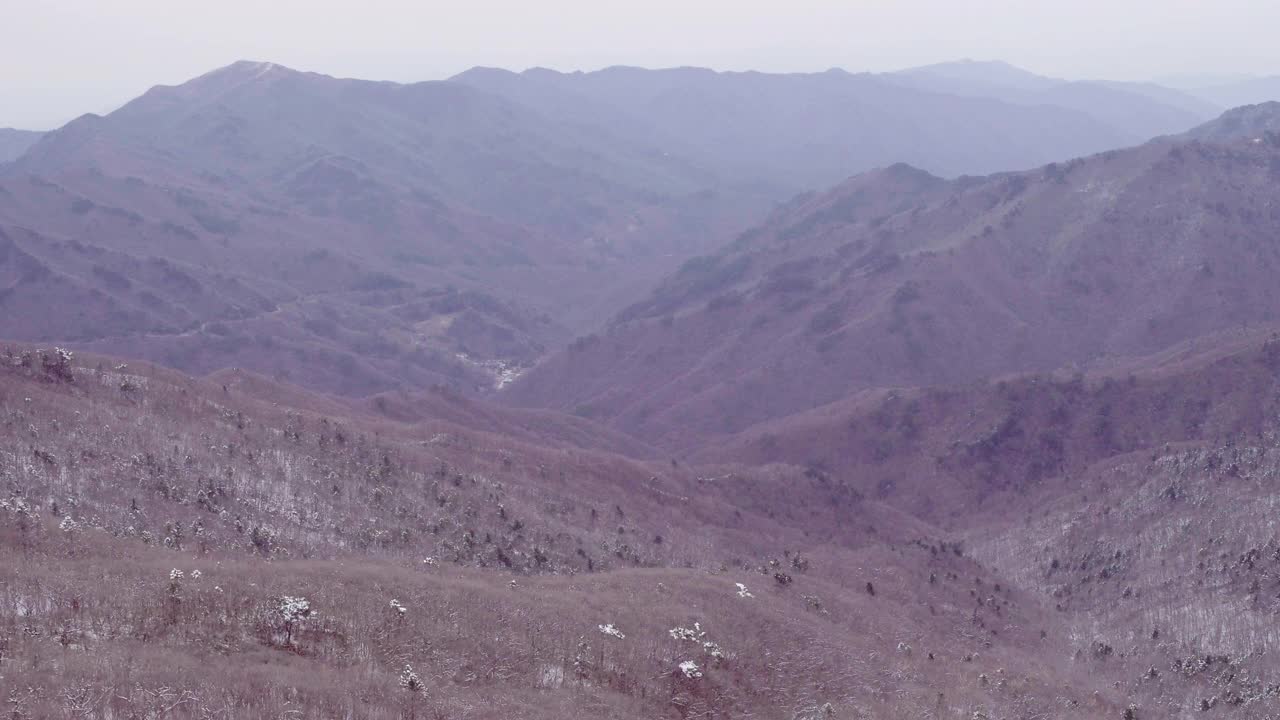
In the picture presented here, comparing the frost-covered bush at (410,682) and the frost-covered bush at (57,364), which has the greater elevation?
the frost-covered bush at (57,364)

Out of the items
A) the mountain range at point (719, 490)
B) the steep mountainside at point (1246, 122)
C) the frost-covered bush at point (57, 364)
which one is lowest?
the mountain range at point (719, 490)

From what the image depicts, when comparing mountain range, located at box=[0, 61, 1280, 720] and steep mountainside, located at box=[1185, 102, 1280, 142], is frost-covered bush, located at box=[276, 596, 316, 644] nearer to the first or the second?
mountain range, located at box=[0, 61, 1280, 720]

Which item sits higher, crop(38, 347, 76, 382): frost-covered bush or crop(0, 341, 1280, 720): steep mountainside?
crop(38, 347, 76, 382): frost-covered bush

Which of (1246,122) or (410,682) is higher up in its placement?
(1246,122)

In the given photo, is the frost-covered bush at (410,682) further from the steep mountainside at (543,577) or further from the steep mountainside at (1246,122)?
the steep mountainside at (1246,122)

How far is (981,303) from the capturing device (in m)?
110

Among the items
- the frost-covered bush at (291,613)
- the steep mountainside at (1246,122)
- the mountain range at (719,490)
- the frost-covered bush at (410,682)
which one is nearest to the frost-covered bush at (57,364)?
the mountain range at (719,490)

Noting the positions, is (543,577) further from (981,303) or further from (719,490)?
(981,303)

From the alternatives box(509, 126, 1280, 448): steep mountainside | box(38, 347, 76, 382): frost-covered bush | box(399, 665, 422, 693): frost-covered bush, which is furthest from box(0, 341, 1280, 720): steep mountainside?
box(509, 126, 1280, 448): steep mountainside

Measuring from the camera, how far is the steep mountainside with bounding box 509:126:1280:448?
10150cm

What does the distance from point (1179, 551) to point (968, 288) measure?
73.1 metres

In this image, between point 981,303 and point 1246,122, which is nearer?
point 981,303

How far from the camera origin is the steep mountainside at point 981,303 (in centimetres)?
10150

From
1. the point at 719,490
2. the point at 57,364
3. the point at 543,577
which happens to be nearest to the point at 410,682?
the point at 543,577
